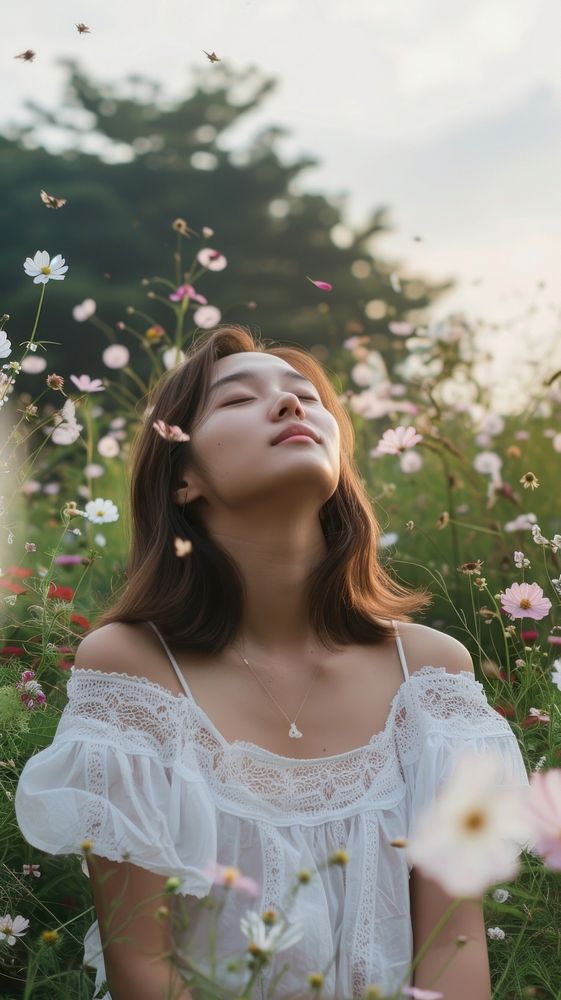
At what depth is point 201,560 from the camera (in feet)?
6.19

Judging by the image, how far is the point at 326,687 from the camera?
1872mm

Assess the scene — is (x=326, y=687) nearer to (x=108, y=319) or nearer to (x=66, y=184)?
(x=108, y=319)

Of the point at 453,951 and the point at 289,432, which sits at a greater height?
the point at 289,432

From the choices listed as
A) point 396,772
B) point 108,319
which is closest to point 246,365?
point 396,772

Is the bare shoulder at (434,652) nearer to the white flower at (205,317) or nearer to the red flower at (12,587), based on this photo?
the red flower at (12,587)

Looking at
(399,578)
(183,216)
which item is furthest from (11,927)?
(183,216)

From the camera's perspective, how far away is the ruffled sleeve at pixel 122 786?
1555 mm

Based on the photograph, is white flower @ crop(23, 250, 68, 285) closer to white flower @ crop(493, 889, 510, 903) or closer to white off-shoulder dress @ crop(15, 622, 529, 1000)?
white off-shoulder dress @ crop(15, 622, 529, 1000)

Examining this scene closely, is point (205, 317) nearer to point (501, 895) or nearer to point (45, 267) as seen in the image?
point (45, 267)

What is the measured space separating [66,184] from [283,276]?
7.95 feet

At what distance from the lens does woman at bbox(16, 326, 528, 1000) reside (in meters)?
1.60

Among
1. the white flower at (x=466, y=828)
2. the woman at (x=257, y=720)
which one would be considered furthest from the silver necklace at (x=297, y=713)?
the white flower at (x=466, y=828)

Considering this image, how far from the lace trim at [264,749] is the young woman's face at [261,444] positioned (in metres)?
0.34

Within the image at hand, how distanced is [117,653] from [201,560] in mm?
231
